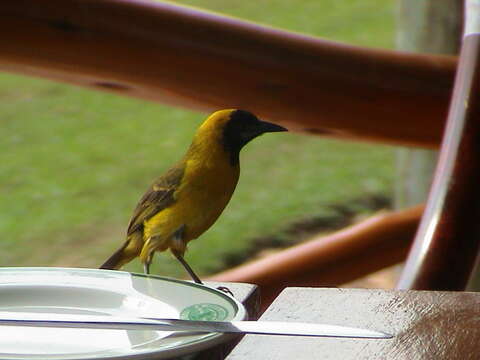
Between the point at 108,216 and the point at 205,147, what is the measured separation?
3075 millimetres

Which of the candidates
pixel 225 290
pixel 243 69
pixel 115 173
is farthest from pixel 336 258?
pixel 115 173

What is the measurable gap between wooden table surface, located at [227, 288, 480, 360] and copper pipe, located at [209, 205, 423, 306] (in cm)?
74

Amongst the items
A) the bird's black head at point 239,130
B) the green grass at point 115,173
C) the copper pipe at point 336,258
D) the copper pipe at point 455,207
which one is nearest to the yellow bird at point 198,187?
the bird's black head at point 239,130

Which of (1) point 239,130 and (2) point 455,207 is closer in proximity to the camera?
(1) point 239,130

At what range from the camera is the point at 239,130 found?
2.43ft

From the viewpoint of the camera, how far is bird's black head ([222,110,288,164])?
73 centimetres

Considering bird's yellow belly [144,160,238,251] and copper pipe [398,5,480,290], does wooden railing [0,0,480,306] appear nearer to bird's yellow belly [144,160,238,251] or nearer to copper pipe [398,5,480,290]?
copper pipe [398,5,480,290]

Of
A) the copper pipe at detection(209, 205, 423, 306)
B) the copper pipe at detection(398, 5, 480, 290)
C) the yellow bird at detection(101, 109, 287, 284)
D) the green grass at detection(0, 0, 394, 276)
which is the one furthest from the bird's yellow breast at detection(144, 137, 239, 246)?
the green grass at detection(0, 0, 394, 276)

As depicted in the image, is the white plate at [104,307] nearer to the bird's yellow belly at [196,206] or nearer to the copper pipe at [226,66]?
the bird's yellow belly at [196,206]

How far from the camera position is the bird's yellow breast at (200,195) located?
2.35 ft

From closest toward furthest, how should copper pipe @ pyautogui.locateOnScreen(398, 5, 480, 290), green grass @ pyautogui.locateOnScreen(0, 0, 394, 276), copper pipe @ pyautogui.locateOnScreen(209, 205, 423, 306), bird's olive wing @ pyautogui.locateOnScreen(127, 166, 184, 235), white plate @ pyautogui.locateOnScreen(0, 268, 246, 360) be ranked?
white plate @ pyautogui.locateOnScreen(0, 268, 246, 360) → bird's olive wing @ pyautogui.locateOnScreen(127, 166, 184, 235) → copper pipe @ pyautogui.locateOnScreen(398, 5, 480, 290) → copper pipe @ pyautogui.locateOnScreen(209, 205, 423, 306) → green grass @ pyautogui.locateOnScreen(0, 0, 394, 276)

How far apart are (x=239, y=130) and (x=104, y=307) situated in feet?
0.52

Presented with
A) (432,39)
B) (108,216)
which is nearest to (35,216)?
(108,216)

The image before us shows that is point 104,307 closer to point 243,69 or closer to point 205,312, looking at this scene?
point 205,312
